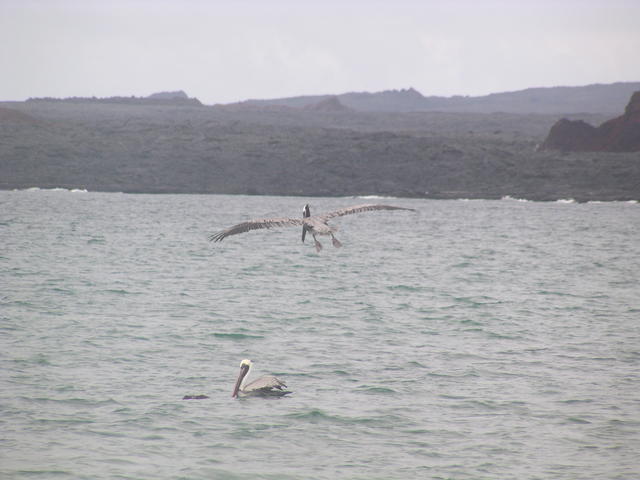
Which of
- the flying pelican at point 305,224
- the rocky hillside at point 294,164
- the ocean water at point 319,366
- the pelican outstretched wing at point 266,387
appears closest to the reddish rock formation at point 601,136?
the rocky hillside at point 294,164

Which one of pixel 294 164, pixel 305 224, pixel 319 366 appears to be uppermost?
pixel 294 164

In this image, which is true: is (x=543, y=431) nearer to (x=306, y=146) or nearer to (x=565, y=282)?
(x=565, y=282)

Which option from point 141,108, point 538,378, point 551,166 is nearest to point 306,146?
point 551,166

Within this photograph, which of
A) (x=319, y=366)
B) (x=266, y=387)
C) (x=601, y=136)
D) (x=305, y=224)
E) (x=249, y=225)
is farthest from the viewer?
(x=601, y=136)

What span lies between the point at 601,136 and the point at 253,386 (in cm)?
7493

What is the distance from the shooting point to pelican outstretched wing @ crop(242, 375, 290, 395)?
1597 centimetres

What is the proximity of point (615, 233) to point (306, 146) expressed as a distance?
30610mm

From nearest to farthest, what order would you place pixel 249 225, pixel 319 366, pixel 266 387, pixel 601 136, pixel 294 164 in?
1. pixel 266 387
2. pixel 249 225
3. pixel 319 366
4. pixel 294 164
5. pixel 601 136

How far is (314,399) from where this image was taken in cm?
1600

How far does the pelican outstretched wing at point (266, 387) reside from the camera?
15969 mm

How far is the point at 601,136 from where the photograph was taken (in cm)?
8556

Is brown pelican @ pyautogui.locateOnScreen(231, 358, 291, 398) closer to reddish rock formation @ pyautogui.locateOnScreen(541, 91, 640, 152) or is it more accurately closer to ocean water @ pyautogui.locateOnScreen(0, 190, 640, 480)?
ocean water @ pyautogui.locateOnScreen(0, 190, 640, 480)

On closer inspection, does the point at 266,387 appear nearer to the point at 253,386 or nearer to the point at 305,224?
the point at 253,386

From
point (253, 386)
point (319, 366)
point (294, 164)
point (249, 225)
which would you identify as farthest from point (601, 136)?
point (253, 386)
